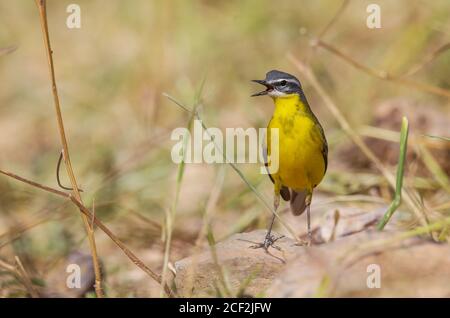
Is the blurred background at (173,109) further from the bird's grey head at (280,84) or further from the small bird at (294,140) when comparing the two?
the bird's grey head at (280,84)

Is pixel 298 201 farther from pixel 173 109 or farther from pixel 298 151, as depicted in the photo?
pixel 173 109

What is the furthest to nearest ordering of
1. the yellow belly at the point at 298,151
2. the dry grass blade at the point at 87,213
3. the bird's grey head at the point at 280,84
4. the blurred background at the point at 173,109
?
the blurred background at the point at 173,109, the bird's grey head at the point at 280,84, the yellow belly at the point at 298,151, the dry grass blade at the point at 87,213

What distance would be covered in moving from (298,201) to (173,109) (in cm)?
268

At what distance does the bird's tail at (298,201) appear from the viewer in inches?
142

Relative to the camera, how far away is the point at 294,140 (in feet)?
10.6

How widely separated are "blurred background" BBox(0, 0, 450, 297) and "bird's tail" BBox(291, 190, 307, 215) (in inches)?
11.7

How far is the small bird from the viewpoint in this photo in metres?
3.21

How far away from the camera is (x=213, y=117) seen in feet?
18.1

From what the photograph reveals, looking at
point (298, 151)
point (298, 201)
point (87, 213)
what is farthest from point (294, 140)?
→ point (87, 213)

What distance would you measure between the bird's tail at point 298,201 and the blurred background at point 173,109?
297 mm

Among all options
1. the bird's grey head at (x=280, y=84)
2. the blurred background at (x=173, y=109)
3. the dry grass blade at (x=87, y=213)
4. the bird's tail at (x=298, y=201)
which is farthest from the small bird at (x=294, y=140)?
the dry grass blade at (x=87, y=213)

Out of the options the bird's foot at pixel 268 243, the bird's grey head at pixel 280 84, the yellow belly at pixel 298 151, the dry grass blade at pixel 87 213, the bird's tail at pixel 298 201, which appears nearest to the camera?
the dry grass blade at pixel 87 213

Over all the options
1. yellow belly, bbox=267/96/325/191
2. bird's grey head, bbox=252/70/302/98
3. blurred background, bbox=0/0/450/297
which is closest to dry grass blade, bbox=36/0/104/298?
blurred background, bbox=0/0/450/297

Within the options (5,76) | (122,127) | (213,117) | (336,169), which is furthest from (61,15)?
(336,169)
